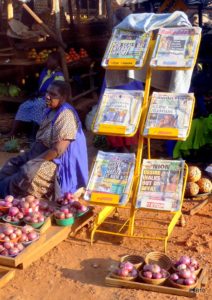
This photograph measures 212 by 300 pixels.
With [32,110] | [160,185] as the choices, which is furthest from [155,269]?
[32,110]

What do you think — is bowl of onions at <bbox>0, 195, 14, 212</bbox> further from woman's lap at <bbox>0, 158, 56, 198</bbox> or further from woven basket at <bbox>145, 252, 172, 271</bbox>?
woven basket at <bbox>145, 252, 172, 271</bbox>

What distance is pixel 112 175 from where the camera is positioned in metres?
4.78

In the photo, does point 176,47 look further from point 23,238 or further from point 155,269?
point 23,238

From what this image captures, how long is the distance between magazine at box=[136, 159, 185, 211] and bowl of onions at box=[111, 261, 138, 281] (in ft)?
1.93

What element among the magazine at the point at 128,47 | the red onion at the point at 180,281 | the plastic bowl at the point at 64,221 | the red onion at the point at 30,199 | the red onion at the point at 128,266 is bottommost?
the plastic bowl at the point at 64,221

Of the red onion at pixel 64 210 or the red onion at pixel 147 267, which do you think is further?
→ the red onion at pixel 64 210

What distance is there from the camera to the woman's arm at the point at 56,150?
18.1ft

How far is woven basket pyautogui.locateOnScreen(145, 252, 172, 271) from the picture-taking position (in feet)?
14.5

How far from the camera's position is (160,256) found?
4.48 m

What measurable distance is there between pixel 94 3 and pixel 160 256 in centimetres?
1155

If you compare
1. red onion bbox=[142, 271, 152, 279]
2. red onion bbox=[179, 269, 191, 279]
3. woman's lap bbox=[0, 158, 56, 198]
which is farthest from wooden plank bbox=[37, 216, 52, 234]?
red onion bbox=[179, 269, 191, 279]

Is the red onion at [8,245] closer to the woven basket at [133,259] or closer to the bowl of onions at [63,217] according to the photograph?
the bowl of onions at [63,217]

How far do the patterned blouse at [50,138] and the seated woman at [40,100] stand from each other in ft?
8.77

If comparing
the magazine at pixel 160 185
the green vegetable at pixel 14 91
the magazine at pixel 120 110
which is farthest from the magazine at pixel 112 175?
the green vegetable at pixel 14 91
